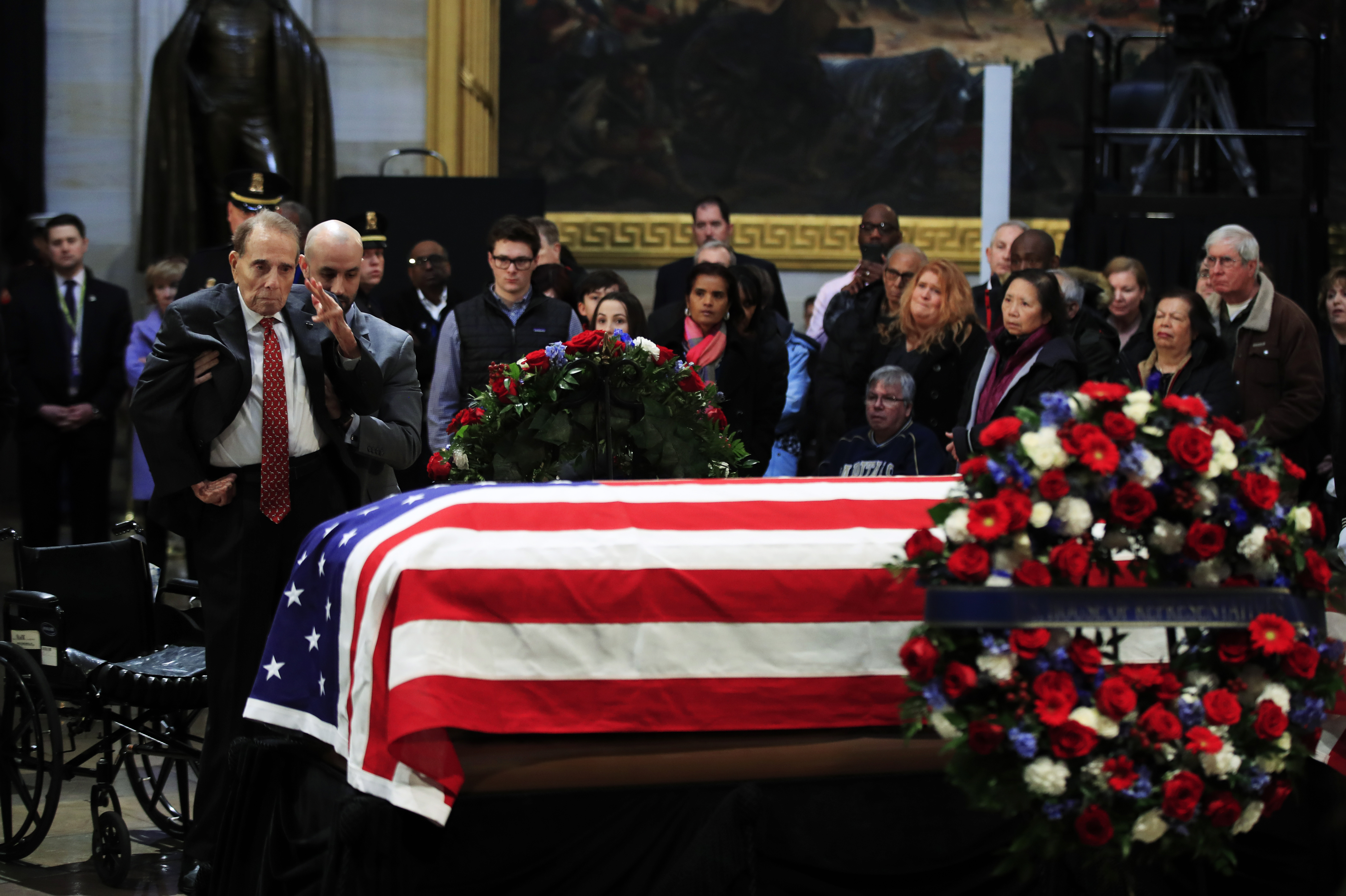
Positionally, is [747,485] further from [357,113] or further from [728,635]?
[357,113]

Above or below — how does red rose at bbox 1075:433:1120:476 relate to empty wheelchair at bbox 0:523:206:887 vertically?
above

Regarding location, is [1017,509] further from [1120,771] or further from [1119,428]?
[1120,771]

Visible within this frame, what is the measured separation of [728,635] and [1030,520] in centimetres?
75

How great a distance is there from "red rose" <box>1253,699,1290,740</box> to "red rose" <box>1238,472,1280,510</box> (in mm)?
334

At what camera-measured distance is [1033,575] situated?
2.65 m

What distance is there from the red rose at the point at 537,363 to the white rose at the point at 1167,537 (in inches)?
70.7

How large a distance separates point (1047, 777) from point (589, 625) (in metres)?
0.96

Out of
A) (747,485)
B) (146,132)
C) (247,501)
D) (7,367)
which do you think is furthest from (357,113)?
(747,485)

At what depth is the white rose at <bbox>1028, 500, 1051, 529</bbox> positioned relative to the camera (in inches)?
105

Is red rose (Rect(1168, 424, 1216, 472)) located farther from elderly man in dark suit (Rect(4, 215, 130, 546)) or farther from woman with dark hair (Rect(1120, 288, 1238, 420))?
elderly man in dark suit (Rect(4, 215, 130, 546))

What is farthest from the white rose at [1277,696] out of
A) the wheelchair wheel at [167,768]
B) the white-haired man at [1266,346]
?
the white-haired man at [1266,346]

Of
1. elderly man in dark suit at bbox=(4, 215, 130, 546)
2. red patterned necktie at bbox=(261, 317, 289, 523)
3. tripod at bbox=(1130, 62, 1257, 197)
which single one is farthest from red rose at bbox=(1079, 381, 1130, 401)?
tripod at bbox=(1130, 62, 1257, 197)

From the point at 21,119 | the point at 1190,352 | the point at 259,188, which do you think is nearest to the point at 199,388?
the point at 259,188

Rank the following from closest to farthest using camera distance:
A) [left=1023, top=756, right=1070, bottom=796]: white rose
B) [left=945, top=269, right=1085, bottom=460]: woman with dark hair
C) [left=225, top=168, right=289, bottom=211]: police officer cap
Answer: [left=1023, top=756, right=1070, bottom=796]: white rose, [left=945, top=269, right=1085, bottom=460]: woman with dark hair, [left=225, top=168, right=289, bottom=211]: police officer cap
